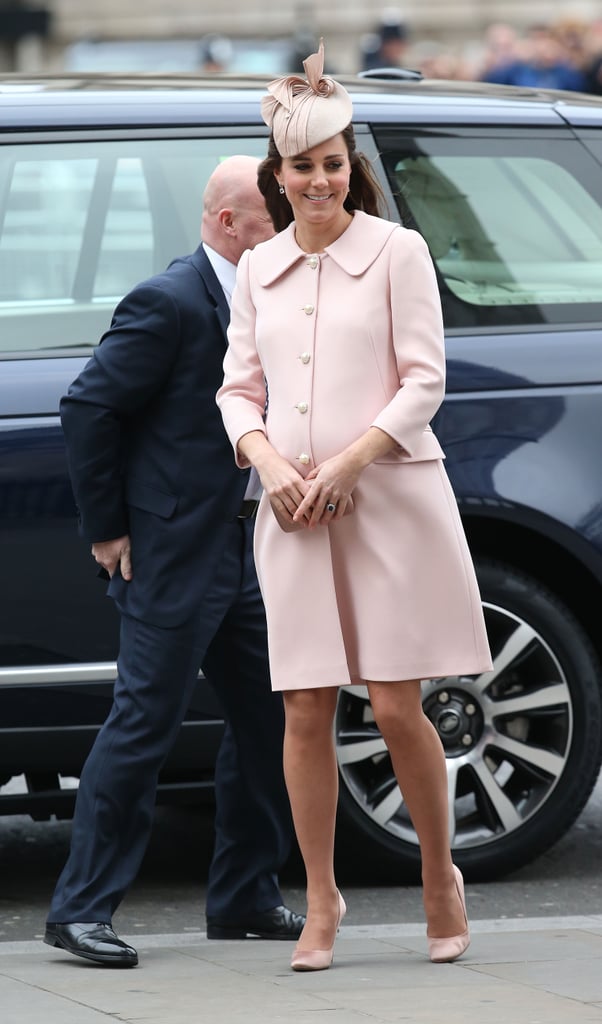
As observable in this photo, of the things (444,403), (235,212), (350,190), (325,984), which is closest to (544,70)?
(444,403)

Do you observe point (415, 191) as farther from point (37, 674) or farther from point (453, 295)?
point (37, 674)

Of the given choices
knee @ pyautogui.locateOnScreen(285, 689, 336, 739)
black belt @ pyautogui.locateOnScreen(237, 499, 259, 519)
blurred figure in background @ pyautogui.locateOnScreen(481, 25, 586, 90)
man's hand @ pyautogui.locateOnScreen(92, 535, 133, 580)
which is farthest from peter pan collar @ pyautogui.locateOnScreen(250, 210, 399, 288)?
blurred figure in background @ pyautogui.locateOnScreen(481, 25, 586, 90)

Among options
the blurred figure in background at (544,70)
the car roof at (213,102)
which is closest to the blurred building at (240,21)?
the blurred figure in background at (544,70)

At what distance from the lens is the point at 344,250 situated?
13.4ft

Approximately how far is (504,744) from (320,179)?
1706mm

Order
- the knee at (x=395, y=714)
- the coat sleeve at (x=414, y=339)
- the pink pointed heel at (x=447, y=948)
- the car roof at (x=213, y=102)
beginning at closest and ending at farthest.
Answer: the coat sleeve at (x=414, y=339), the knee at (x=395, y=714), the pink pointed heel at (x=447, y=948), the car roof at (x=213, y=102)

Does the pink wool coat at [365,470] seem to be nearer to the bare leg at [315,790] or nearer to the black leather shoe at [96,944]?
the bare leg at [315,790]

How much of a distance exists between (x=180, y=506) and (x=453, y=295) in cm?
114

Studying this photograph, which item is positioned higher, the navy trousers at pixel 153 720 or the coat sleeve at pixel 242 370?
the coat sleeve at pixel 242 370

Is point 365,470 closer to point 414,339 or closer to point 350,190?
point 414,339

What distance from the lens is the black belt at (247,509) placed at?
441 cm

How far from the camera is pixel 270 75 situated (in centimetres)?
558

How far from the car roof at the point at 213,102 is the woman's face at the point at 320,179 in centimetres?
112

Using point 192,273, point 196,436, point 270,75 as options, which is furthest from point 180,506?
point 270,75
